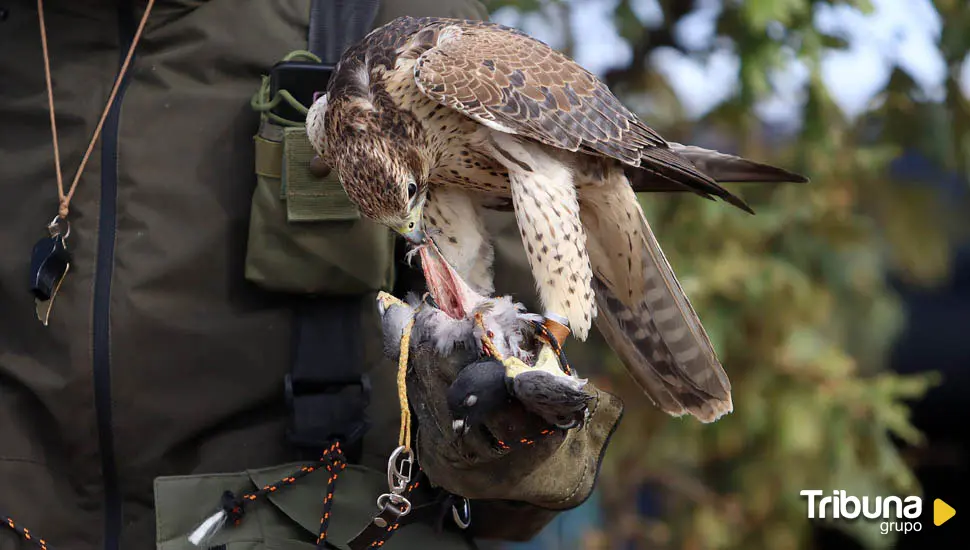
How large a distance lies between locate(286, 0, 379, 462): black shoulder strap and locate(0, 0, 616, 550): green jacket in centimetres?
7

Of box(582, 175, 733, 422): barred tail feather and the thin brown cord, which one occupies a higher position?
the thin brown cord

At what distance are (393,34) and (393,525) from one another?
0.86 meters

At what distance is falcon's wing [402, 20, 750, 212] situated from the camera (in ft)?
5.63

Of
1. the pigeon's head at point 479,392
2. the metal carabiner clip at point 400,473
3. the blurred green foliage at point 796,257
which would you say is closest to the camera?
the pigeon's head at point 479,392

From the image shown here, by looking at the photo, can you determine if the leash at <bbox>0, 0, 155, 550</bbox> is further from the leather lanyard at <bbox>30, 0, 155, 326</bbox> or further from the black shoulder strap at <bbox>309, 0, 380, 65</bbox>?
the black shoulder strap at <bbox>309, 0, 380, 65</bbox>

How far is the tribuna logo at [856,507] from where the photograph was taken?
4109 mm

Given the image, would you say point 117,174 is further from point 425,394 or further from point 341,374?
point 425,394

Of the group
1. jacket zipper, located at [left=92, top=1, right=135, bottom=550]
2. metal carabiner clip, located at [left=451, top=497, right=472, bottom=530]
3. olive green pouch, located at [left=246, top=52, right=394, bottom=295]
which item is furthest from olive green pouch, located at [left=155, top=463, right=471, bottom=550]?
olive green pouch, located at [left=246, top=52, right=394, bottom=295]

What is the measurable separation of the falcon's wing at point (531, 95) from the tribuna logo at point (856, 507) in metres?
2.59

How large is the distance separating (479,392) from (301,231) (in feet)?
1.92

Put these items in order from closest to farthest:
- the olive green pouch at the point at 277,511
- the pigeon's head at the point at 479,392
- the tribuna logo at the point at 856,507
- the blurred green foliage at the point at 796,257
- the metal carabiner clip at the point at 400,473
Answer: the pigeon's head at the point at 479,392 < the metal carabiner clip at the point at 400,473 < the olive green pouch at the point at 277,511 < the blurred green foliage at the point at 796,257 < the tribuna logo at the point at 856,507

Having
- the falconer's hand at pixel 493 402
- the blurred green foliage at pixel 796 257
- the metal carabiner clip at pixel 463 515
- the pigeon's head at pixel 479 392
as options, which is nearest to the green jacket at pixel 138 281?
the metal carabiner clip at pixel 463 515

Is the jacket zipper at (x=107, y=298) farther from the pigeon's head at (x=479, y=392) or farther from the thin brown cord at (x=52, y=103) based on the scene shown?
the pigeon's head at (x=479, y=392)

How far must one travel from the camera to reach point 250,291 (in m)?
2.02
